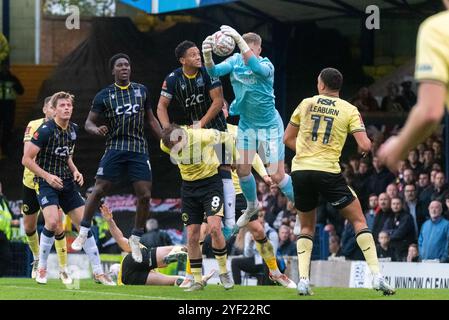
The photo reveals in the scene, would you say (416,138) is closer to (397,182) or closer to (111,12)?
(397,182)

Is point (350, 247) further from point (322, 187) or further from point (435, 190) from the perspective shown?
point (322, 187)

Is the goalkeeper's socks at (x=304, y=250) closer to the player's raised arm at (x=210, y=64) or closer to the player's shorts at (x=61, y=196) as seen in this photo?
the player's raised arm at (x=210, y=64)

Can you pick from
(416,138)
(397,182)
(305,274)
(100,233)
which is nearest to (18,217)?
(100,233)

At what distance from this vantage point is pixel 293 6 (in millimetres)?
24297

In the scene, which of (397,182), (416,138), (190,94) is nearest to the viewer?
(416,138)

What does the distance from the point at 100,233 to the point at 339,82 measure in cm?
1237

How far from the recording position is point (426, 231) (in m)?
18.3

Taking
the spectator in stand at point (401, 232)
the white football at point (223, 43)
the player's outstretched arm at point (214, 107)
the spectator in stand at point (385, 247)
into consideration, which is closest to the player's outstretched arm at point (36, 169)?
the player's outstretched arm at point (214, 107)

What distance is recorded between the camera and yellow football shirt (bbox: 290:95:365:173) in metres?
12.1

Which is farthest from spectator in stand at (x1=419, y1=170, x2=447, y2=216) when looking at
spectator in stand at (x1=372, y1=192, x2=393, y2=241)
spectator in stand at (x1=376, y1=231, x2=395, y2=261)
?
spectator in stand at (x1=376, y1=231, x2=395, y2=261)

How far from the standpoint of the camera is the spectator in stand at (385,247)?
62.1ft

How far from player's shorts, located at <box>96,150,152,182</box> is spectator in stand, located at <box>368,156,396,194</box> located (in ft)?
25.8

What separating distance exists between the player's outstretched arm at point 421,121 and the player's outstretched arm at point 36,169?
8453mm

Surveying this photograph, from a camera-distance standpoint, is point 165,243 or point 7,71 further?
point 7,71
